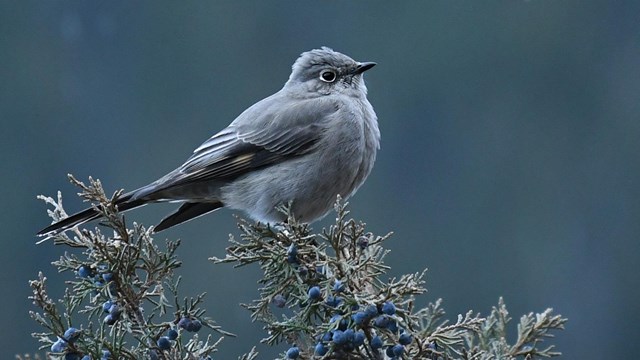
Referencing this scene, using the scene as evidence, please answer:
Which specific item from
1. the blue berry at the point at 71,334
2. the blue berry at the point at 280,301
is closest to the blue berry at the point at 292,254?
the blue berry at the point at 280,301

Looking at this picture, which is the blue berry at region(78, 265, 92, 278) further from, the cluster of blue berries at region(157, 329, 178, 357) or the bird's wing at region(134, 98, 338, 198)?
the bird's wing at region(134, 98, 338, 198)

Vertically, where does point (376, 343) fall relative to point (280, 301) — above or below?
below

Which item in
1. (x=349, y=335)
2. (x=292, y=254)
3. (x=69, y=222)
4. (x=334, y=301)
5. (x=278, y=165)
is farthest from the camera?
(x=278, y=165)

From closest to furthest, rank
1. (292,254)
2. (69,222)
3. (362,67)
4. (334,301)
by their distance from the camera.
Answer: (334,301) < (292,254) < (69,222) < (362,67)

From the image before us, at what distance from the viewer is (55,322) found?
Answer: 1825mm

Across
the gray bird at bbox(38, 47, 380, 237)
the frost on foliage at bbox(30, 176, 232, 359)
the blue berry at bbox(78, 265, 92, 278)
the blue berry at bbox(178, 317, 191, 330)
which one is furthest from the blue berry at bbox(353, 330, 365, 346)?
the gray bird at bbox(38, 47, 380, 237)

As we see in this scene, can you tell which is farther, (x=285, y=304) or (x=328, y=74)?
(x=328, y=74)

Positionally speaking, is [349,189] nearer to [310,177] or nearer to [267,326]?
[310,177]

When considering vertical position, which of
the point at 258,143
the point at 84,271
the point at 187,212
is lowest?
the point at 84,271

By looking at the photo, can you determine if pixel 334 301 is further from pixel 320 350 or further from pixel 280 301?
pixel 280 301

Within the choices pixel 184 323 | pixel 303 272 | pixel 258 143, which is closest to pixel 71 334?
pixel 184 323

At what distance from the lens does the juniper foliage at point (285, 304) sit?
5.89 ft

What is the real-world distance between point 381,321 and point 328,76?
1.92 m

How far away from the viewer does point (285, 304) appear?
2.10 metres
